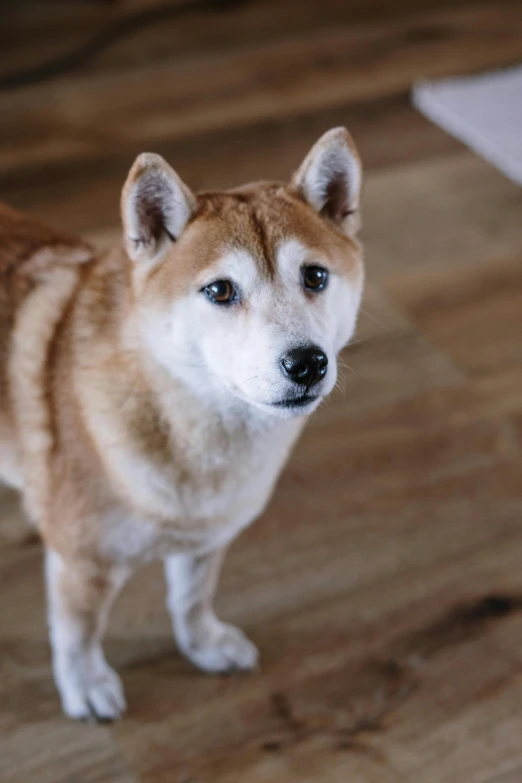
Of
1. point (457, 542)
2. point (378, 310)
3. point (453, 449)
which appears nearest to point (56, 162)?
point (378, 310)

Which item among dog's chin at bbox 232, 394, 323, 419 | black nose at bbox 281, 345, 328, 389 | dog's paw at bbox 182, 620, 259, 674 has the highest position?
black nose at bbox 281, 345, 328, 389

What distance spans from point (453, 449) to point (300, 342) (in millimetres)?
757

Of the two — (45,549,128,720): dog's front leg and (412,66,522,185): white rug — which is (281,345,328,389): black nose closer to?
(45,549,128,720): dog's front leg

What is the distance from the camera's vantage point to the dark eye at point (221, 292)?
941 millimetres

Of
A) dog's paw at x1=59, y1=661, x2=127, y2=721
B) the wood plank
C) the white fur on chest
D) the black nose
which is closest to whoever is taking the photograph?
the black nose

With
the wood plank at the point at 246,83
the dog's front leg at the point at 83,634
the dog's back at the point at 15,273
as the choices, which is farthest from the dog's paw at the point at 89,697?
the wood plank at the point at 246,83

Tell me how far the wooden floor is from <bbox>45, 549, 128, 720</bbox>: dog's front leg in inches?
1.3

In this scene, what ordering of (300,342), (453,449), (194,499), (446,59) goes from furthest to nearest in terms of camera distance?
(446,59)
(453,449)
(194,499)
(300,342)

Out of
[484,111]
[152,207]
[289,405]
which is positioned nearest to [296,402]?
[289,405]

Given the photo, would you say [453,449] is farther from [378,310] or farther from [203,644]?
[203,644]

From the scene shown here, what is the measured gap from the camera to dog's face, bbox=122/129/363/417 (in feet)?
2.99

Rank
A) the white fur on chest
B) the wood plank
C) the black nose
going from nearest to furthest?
the black nose → the white fur on chest → the wood plank

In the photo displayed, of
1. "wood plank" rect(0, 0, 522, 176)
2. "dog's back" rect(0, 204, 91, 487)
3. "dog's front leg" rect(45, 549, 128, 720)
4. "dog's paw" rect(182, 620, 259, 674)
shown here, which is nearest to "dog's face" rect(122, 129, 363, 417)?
"dog's back" rect(0, 204, 91, 487)

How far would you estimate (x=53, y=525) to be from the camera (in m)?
1.07
